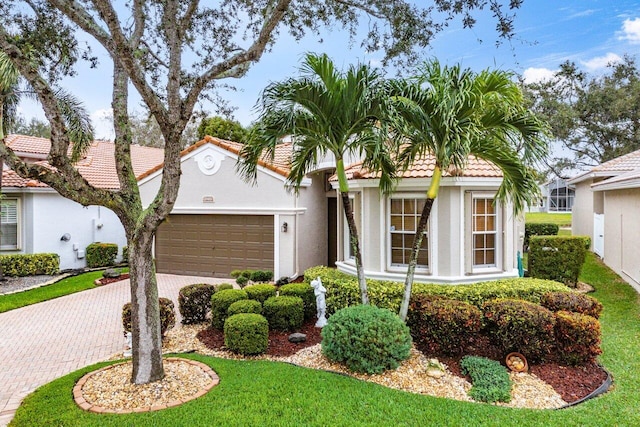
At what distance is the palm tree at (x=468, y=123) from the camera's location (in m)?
7.03

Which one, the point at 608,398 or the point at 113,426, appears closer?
the point at 113,426

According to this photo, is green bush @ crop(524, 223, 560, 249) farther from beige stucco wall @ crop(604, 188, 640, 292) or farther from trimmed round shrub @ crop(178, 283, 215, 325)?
trimmed round shrub @ crop(178, 283, 215, 325)

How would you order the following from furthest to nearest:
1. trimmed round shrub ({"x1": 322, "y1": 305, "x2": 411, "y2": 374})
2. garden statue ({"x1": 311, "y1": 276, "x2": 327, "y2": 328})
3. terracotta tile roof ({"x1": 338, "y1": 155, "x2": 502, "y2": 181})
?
terracotta tile roof ({"x1": 338, "y1": 155, "x2": 502, "y2": 181})
garden statue ({"x1": 311, "y1": 276, "x2": 327, "y2": 328})
trimmed round shrub ({"x1": 322, "y1": 305, "x2": 411, "y2": 374})

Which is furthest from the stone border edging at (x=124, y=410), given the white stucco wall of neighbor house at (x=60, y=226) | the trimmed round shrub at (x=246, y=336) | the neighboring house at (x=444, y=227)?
the white stucco wall of neighbor house at (x=60, y=226)

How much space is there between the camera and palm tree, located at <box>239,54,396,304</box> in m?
7.21

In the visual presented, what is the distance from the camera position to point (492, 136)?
775 cm

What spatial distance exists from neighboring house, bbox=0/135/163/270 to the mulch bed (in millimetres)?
12475

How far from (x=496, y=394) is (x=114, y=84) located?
25.8 feet

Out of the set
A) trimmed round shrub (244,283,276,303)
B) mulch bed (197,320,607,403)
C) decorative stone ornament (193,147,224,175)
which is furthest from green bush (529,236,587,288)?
decorative stone ornament (193,147,224,175)

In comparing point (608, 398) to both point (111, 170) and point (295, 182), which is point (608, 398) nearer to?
point (295, 182)

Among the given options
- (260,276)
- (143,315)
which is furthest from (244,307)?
(260,276)

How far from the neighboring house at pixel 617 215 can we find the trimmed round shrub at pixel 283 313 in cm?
1045

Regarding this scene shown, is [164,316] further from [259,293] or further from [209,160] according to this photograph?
[209,160]

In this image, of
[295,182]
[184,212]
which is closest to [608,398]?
[295,182]
